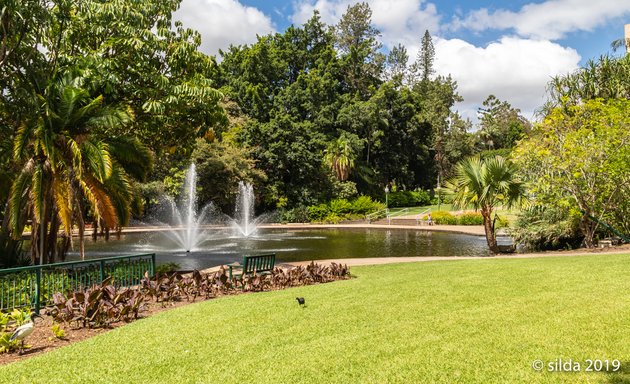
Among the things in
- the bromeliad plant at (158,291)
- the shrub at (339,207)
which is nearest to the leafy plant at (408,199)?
the shrub at (339,207)

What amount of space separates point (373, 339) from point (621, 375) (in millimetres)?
2573

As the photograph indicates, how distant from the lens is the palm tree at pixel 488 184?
17031 millimetres

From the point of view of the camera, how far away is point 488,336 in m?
5.52

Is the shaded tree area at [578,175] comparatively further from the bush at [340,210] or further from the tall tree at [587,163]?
the bush at [340,210]

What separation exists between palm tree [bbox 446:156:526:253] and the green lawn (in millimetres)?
8317

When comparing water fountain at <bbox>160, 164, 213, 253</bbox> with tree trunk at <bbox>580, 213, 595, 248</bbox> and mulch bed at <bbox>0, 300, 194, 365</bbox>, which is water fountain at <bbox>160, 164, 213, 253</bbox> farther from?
mulch bed at <bbox>0, 300, 194, 365</bbox>

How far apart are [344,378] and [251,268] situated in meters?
7.28

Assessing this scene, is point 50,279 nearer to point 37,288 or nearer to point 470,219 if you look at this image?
point 37,288

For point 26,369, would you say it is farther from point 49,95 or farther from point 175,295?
point 49,95

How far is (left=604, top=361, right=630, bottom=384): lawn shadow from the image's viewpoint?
13.2ft

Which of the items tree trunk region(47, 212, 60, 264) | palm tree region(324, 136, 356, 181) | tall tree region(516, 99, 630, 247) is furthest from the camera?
palm tree region(324, 136, 356, 181)

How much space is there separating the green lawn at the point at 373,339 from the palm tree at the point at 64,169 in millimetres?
4259

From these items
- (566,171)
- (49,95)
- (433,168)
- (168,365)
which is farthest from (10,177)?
(433,168)

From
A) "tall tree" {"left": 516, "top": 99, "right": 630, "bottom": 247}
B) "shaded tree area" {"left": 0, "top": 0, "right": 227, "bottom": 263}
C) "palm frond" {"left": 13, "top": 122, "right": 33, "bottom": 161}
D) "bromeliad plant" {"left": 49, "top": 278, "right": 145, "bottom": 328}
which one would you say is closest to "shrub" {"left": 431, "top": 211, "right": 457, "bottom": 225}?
"tall tree" {"left": 516, "top": 99, "right": 630, "bottom": 247}
